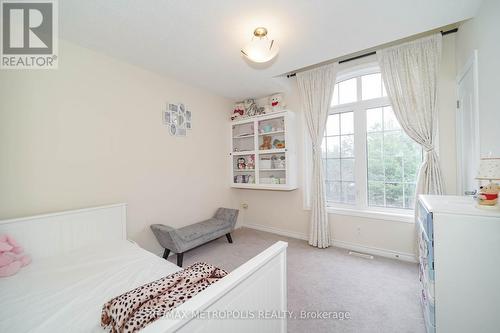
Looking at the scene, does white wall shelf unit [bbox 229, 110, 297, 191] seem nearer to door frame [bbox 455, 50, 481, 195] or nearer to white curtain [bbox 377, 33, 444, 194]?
white curtain [bbox 377, 33, 444, 194]

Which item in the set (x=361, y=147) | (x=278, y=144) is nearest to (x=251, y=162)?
(x=278, y=144)

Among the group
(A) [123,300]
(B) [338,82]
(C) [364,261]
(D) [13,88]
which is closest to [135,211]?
(D) [13,88]

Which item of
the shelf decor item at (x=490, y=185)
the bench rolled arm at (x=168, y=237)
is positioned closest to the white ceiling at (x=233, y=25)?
the shelf decor item at (x=490, y=185)

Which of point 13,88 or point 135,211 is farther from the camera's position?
point 135,211

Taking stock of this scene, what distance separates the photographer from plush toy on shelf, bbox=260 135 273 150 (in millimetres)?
3496

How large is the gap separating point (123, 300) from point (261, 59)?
2054 mm

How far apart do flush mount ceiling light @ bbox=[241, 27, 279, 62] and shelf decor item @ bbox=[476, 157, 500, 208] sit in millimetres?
1811

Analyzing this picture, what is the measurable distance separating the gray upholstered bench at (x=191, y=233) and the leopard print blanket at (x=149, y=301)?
1.39 meters

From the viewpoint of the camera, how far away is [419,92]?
2312 millimetres

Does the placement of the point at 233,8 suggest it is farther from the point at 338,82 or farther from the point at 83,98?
the point at 338,82

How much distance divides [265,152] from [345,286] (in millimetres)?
2141

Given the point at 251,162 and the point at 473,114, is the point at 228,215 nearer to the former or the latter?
the point at 251,162

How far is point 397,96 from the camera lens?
2432 millimetres

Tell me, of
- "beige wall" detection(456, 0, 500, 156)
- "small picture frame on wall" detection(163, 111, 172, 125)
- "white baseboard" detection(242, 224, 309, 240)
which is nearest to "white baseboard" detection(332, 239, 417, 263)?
"white baseboard" detection(242, 224, 309, 240)
